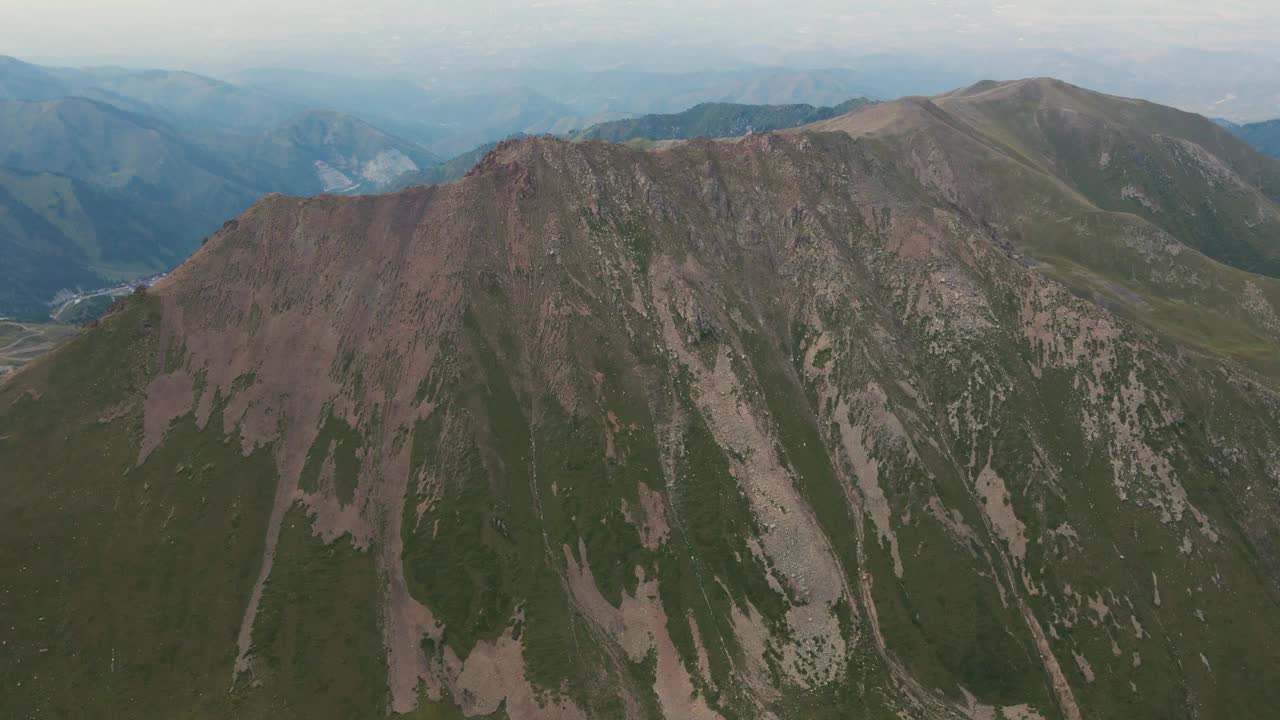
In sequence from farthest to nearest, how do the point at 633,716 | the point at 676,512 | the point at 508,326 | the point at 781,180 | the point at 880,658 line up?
the point at 781,180 → the point at 508,326 → the point at 676,512 → the point at 880,658 → the point at 633,716

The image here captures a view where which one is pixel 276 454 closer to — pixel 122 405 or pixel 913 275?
pixel 122 405

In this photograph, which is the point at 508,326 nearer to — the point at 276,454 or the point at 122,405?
the point at 276,454

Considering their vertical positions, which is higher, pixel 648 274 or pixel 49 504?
pixel 648 274

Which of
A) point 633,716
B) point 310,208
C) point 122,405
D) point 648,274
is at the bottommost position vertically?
point 633,716

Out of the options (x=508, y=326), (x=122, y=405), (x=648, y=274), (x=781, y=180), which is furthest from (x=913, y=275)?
(x=122, y=405)

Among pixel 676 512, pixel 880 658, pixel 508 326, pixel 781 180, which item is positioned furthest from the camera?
pixel 781 180

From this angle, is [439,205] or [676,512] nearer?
[676,512]
